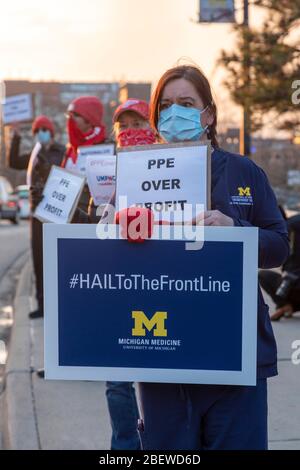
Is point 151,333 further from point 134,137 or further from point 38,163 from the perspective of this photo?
point 38,163

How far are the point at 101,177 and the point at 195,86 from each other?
1.46m

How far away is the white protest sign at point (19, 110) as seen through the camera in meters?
8.63

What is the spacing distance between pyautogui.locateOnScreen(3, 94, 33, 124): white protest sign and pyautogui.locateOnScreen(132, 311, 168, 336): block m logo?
267 inches

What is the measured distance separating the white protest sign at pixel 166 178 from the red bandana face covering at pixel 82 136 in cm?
246

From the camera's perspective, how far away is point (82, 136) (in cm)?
484

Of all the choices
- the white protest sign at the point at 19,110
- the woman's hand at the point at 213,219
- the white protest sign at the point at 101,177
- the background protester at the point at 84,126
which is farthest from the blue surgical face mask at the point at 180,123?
the white protest sign at the point at 19,110

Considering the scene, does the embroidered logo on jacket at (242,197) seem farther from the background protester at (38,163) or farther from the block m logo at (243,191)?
the background protester at (38,163)

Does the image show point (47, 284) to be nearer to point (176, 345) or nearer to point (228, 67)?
point (176, 345)

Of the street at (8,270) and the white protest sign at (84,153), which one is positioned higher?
the white protest sign at (84,153)

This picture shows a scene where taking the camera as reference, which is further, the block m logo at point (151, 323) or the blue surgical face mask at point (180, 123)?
the blue surgical face mask at point (180, 123)

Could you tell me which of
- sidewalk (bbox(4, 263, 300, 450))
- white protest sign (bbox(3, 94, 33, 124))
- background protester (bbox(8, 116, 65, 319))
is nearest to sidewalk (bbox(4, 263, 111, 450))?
sidewalk (bbox(4, 263, 300, 450))

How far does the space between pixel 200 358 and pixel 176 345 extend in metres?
0.08

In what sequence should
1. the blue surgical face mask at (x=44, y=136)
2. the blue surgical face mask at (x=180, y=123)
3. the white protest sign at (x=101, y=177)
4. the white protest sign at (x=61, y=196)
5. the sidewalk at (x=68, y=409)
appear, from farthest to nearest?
the blue surgical face mask at (x=44, y=136) → the white protest sign at (x=61, y=196) → the sidewalk at (x=68, y=409) → the white protest sign at (x=101, y=177) → the blue surgical face mask at (x=180, y=123)
